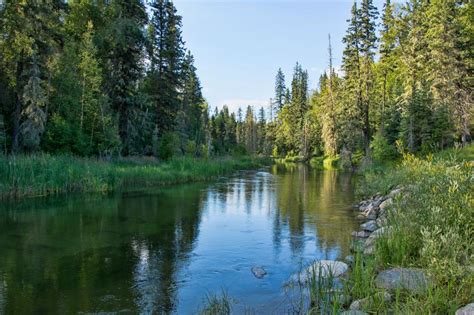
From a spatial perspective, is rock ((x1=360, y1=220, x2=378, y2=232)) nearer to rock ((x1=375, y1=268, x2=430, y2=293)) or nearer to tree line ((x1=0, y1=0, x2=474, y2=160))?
rock ((x1=375, y1=268, x2=430, y2=293))

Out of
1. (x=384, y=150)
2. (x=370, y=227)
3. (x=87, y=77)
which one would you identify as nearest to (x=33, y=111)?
(x=87, y=77)

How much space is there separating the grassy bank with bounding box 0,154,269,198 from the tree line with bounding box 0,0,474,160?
4.39 metres

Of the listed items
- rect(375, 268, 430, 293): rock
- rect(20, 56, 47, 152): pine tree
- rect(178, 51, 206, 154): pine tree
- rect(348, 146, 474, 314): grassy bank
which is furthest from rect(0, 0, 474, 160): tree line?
rect(375, 268, 430, 293): rock

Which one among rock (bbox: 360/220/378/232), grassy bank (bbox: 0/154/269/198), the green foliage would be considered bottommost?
rock (bbox: 360/220/378/232)

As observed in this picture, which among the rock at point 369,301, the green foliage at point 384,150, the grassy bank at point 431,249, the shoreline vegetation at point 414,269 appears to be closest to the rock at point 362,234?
the grassy bank at point 431,249

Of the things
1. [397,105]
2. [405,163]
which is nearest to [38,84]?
[405,163]

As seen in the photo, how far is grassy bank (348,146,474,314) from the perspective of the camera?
207 inches

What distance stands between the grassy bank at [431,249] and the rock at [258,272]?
7.38 ft

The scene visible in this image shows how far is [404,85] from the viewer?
127ft

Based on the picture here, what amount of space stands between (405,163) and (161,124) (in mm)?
25482

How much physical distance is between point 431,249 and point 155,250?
22.7 feet

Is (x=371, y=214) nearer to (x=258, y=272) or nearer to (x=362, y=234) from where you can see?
(x=362, y=234)

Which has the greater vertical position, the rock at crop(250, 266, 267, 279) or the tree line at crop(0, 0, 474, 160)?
the tree line at crop(0, 0, 474, 160)

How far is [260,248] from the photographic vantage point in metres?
11.1
